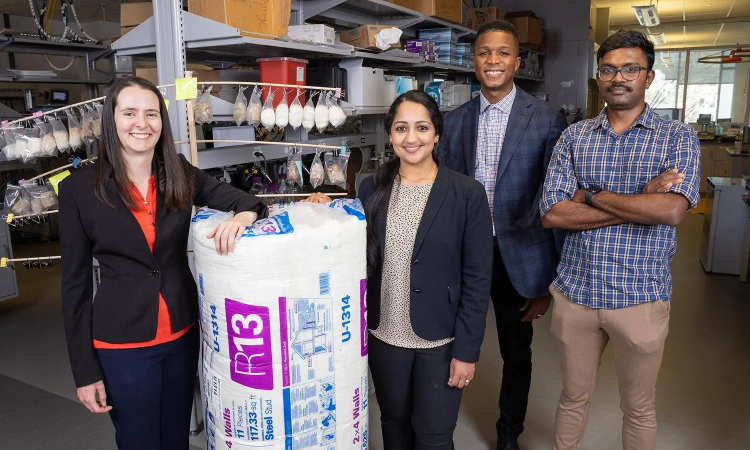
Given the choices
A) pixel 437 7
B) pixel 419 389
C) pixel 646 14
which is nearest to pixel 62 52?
pixel 437 7

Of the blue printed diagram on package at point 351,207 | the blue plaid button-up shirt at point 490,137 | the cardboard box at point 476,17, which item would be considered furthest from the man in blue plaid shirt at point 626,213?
the cardboard box at point 476,17

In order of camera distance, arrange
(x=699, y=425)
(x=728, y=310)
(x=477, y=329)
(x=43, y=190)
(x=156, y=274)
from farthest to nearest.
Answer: (x=728, y=310) → (x=699, y=425) → (x=43, y=190) → (x=477, y=329) → (x=156, y=274)

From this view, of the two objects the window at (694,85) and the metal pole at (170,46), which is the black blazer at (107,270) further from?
the window at (694,85)

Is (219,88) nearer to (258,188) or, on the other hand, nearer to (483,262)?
(258,188)

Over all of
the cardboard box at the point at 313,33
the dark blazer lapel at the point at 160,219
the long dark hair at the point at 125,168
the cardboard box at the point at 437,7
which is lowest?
the dark blazer lapel at the point at 160,219

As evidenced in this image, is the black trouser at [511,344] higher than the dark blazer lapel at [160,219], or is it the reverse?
the dark blazer lapel at [160,219]

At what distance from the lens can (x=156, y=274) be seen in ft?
5.18

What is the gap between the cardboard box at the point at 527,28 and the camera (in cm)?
650

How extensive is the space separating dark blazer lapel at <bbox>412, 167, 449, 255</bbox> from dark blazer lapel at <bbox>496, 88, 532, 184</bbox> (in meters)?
0.54

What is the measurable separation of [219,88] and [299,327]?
1917 millimetres

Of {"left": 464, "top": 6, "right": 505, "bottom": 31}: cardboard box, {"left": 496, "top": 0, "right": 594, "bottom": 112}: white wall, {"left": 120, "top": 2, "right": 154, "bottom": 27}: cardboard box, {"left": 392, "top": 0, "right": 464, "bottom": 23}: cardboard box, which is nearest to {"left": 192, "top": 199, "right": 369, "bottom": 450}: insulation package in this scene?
{"left": 120, "top": 2, "right": 154, "bottom": 27}: cardboard box

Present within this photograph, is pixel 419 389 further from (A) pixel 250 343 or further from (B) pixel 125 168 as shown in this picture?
(B) pixel 125 168

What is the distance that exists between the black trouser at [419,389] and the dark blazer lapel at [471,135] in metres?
0.80

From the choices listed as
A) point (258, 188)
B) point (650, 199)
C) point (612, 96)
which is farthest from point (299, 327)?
point (258, 188)
